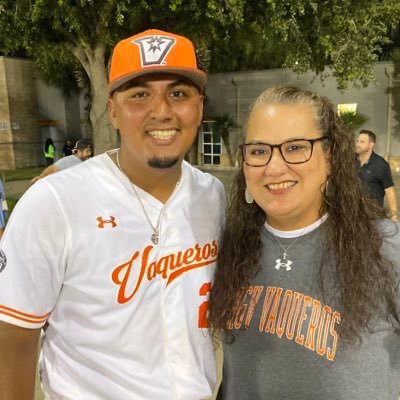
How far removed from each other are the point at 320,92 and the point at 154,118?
17.5 metres

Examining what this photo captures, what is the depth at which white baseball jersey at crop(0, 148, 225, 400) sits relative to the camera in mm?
1521

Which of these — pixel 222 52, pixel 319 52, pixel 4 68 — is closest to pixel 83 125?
pixel 4 68

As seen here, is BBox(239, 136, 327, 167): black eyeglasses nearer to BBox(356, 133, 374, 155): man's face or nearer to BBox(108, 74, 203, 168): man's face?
BBox(108, 74, 203, 168): man's face

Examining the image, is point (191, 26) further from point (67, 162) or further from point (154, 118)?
point (154, 118)

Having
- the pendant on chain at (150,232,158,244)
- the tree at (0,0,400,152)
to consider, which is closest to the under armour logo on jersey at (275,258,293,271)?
the pendant on chain at (150,232,158,244)

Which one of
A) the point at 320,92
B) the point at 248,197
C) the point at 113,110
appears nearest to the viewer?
the point at 113,110

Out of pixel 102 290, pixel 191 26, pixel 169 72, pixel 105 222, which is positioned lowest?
pixel 102 290

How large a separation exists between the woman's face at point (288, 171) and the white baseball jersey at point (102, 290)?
1.39ft

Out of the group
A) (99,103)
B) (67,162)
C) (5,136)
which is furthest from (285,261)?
(5,136)

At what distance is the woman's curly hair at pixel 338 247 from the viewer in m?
1.60

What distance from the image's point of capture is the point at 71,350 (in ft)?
5.37

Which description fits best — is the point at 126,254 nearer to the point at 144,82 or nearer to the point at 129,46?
the point at 144,82

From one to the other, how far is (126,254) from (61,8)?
7.45 metres

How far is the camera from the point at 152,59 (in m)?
1.69
